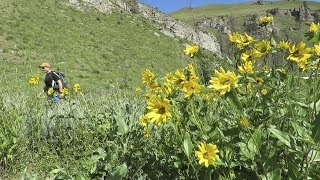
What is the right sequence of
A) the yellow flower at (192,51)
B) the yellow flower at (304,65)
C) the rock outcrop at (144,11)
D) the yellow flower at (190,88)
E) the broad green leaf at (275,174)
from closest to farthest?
the broad green leaf at (275,174)
the yellow flower at (190,88)
the yellow flower at (304,65)
the yellow flower at (192,51)
the rock outcrop at (144,11)

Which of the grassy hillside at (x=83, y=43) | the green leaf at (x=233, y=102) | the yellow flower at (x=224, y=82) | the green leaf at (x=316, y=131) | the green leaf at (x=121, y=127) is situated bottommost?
the grassy hillside at (x=83, y=43)

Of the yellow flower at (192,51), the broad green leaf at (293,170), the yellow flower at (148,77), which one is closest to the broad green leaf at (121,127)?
the yellow flower at (148,77)

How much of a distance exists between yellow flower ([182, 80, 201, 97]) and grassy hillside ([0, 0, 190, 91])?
1635cm

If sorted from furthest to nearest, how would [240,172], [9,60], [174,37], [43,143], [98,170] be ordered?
1. [174,37]
2. [9,60]
3. [43,143]
4. [98,170]
5. [240,172]

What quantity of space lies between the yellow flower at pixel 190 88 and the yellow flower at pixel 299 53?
15.7 inches

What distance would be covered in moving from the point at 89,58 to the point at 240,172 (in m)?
23.3

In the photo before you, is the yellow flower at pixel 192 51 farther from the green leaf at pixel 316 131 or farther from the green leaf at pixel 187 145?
the green leaf at pixel 316 131

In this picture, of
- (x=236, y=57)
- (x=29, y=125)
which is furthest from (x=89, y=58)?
(x=236, y=57)

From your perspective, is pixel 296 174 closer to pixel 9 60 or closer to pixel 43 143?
pixel 43 143

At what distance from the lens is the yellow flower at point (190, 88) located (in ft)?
5.37

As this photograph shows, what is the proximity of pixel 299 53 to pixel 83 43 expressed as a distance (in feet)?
85.6

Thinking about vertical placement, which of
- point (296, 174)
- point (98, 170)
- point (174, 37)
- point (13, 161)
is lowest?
point (174, 37)

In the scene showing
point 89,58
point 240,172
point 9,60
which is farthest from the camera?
point 89,58

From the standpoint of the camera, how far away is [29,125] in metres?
3.55
